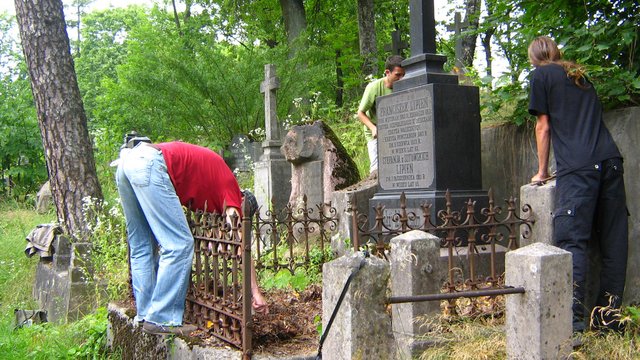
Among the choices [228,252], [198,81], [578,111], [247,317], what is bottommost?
[247,317]

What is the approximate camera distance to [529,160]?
19.9 ft

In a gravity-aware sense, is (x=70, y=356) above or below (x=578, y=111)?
below

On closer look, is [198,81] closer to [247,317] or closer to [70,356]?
[70,356]

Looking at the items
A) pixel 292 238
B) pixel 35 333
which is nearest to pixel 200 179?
pixel 292 238

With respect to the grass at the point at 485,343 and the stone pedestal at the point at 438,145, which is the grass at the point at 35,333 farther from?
the stone pedestal at the point at 438,145

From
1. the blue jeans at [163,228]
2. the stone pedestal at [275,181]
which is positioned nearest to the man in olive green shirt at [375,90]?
the stone pedestal at [275,181]

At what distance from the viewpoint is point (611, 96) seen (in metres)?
5.26

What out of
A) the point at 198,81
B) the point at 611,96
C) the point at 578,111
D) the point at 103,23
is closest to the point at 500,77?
the point at 611,96

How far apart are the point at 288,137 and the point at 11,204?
10821 millimetres

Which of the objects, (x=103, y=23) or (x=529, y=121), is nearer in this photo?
(x=529, y=121)

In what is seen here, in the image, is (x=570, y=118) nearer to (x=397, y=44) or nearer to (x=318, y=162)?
(x=318, y=162)

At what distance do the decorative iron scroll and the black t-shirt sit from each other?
87.9 inches

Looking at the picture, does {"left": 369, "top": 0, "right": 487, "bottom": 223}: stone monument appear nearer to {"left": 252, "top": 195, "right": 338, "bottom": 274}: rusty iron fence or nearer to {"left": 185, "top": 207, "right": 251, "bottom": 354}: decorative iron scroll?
{"left": 252, "top": 195, "right": 338, "bottom": 274}: rusty iron fence

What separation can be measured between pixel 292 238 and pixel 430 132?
1.76 m
